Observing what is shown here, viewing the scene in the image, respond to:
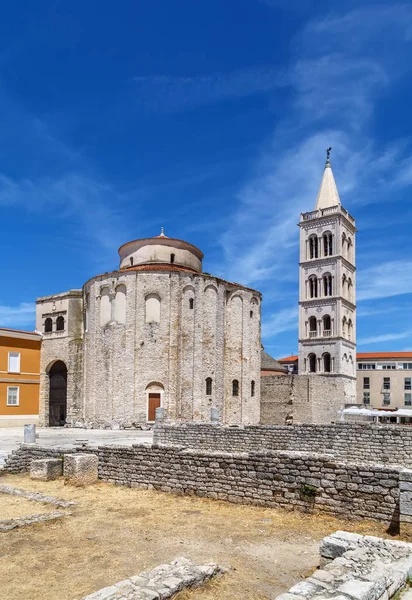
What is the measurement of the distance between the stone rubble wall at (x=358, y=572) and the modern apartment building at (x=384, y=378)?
62.9 meters

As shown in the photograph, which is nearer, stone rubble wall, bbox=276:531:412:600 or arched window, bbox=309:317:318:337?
stone rubble wall, bbox=276:531:412:600

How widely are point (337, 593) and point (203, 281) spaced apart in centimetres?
3086

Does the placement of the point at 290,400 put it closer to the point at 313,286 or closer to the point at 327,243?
the point at 313,286

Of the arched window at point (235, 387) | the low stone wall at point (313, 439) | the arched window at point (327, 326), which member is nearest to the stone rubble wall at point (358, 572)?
the low stone wall at point (313, 439)

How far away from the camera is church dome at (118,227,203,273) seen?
37.7 metres

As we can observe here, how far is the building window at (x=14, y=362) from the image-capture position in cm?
3394

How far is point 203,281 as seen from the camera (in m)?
34.9

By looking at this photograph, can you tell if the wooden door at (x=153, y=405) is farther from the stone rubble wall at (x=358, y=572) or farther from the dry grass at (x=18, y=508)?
the stone rubble wall at (x=358, y=572)

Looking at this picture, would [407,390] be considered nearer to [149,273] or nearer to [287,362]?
[287,362]

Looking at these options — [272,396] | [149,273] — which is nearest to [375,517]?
[149,273]

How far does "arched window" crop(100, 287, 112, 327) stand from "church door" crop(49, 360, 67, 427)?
5.32 meters

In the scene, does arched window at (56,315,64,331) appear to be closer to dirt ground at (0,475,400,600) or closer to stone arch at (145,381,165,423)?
stone arch at (145,381,165,423)

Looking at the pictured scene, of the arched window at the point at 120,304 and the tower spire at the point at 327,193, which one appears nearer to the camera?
the arched window at the point at 120,304

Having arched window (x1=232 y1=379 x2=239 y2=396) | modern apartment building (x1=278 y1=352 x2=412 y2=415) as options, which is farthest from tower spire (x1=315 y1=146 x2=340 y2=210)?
arched window (x1=232 y1=379 x2=239 y2=396)
